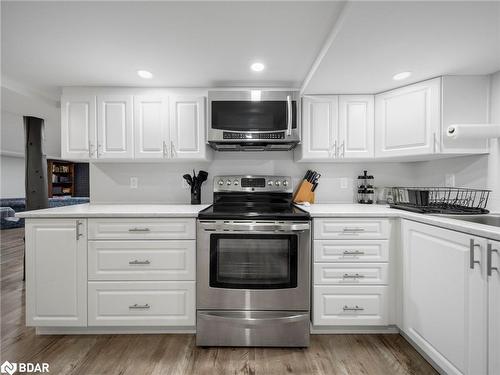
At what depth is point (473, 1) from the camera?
1182 mm

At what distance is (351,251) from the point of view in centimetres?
187

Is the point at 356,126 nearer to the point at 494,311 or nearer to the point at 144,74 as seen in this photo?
the point at 494,311

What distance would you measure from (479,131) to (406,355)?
5.35 ft

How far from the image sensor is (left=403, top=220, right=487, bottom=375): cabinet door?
3.95 ft

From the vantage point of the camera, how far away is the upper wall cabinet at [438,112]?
1922 millimetres

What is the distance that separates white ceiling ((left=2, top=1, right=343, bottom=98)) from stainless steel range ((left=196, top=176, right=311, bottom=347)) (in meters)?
1.18

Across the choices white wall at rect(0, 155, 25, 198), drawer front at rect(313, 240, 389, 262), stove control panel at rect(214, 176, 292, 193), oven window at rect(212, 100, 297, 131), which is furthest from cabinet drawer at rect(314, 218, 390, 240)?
white wall at rect(0, 155, 25, 198)

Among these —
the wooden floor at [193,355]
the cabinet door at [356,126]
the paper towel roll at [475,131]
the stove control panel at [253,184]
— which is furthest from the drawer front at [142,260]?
the paper towel roll at [475,131]

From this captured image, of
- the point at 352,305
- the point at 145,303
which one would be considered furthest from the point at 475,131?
the point at 145,303

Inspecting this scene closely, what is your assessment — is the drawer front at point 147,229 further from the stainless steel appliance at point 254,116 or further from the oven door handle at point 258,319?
the stainless steel appliance at point 254,116

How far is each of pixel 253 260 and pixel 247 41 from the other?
59.9 inches

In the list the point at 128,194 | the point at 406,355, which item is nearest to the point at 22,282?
the point at 128,194

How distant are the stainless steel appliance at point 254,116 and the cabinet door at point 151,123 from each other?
471 mm

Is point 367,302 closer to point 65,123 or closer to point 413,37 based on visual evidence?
point 413,37
